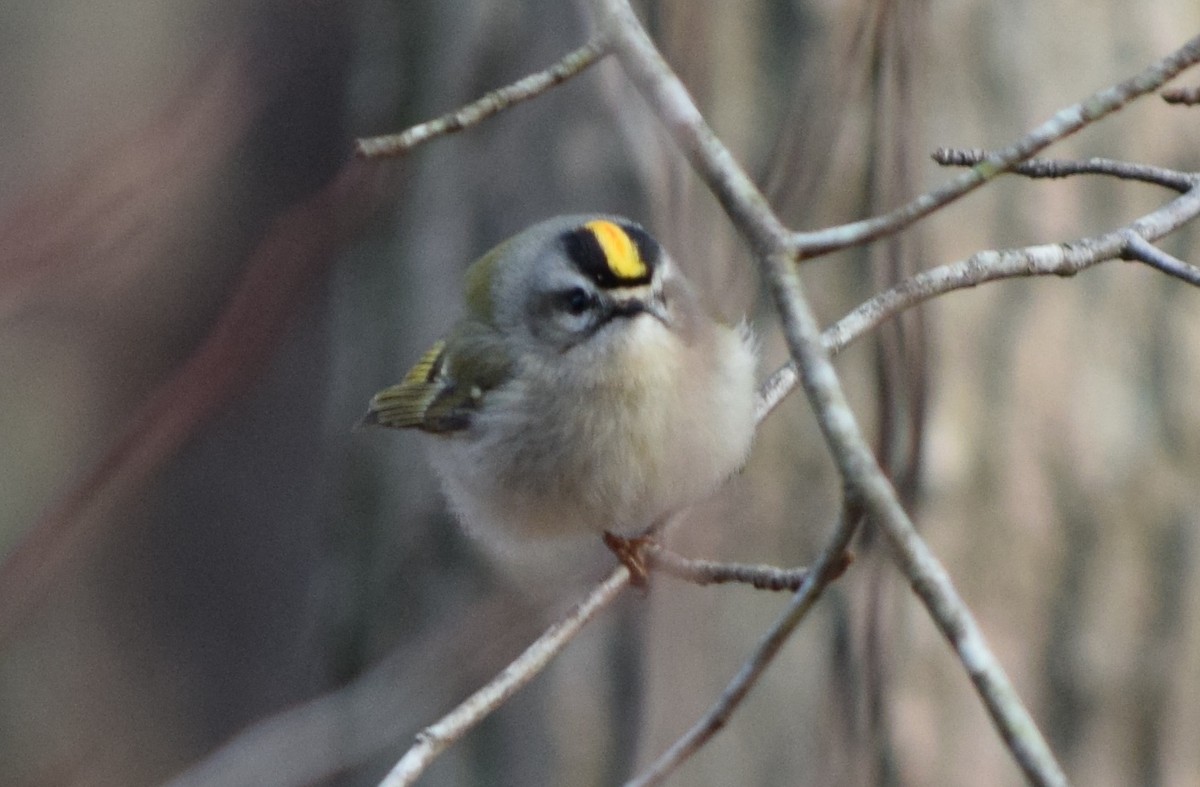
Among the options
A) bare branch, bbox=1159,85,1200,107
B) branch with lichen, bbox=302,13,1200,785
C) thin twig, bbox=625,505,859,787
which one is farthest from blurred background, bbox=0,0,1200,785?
thin twig, bbox=625,505,859,787

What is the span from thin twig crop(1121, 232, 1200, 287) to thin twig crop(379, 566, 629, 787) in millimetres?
757

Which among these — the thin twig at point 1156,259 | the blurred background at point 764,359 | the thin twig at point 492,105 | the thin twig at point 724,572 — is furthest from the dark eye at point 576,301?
the thin twig at point 1156,259

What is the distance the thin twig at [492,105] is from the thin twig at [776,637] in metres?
0.55

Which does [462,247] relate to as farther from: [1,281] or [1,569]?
[1,569]

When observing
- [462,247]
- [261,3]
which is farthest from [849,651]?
[261,3]

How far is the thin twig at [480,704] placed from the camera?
1.27 metres

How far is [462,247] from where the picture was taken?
2.79 meters

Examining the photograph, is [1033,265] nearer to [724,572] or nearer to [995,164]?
[995,164]

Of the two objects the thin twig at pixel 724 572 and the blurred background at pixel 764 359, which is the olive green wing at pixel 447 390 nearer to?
the blurred background at pixel 764 359

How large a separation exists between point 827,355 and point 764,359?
145cm

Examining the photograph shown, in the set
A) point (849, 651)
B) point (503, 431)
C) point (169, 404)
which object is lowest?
point (849, 651)

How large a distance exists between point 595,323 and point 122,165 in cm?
68

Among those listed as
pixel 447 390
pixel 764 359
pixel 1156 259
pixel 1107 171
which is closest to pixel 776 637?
pixel 1156 259

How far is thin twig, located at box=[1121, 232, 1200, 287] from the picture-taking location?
5.08 feet
